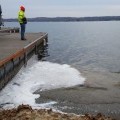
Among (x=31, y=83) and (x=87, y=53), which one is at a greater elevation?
(x=31, y=83)

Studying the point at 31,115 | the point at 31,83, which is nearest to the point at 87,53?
the point at 31,83

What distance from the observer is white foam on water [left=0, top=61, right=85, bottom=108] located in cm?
1199

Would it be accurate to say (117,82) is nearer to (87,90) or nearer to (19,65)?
(87,90)

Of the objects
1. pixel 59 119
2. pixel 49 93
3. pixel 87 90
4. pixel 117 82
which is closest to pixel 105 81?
pixel 117 82

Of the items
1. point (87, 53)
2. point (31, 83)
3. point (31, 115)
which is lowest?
point (87, 53)

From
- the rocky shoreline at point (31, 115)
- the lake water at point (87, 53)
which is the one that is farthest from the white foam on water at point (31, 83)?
the lake water at point (87, 53)

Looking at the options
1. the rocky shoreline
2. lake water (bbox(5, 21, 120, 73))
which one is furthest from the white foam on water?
lake water (bbox(5, 21, 120, 73))

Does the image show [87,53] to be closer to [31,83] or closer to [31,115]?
[31,83]

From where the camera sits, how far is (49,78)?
15.4m

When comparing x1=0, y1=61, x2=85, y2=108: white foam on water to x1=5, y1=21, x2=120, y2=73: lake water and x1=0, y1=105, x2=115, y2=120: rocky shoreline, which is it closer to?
x1=0, y1=105, x2=115, y2=120: rocky shoreline

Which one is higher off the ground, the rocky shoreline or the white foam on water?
the rocky shoreline

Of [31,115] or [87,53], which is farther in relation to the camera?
[87,53]

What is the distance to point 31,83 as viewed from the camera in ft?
47.2

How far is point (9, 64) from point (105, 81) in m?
3.70
